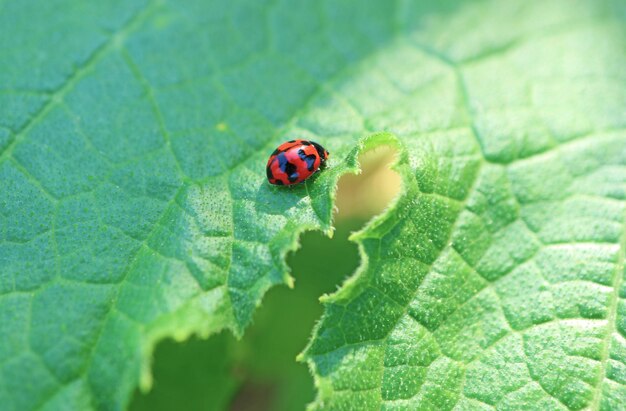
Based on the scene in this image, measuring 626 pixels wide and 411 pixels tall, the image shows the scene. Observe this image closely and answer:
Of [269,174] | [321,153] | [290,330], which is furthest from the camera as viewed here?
[290,330]

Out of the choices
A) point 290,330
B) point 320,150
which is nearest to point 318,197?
→ point 320,150

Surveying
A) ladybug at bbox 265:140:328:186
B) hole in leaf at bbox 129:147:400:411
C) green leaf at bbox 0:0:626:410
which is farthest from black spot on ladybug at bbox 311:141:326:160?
hole in leaf at bbox 129:147:400:411

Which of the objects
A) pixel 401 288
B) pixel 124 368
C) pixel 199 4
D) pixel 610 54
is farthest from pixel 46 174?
pixel 610 54

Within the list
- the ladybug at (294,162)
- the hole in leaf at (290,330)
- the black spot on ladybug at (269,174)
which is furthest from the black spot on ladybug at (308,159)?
the hole in leaf at (290,330)

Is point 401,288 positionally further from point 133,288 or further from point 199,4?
point 199,4

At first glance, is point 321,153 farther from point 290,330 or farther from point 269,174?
point 290,330

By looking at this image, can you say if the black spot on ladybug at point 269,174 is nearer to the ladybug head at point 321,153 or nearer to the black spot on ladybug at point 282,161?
the black spot on ladybug at point 282,161
